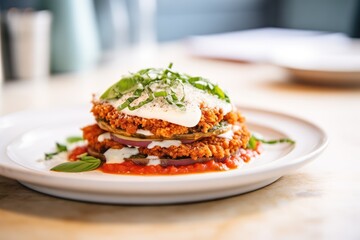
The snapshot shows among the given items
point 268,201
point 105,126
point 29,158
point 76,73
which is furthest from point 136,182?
point 76,73

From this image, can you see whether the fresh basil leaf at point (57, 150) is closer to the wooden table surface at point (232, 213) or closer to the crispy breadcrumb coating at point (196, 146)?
the crispy breadcrumb coating at point (196, 146)

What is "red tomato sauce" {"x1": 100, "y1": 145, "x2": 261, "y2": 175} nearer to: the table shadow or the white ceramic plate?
the white ceramic plate

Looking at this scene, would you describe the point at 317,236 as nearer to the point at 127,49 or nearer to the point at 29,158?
the point at 29,158

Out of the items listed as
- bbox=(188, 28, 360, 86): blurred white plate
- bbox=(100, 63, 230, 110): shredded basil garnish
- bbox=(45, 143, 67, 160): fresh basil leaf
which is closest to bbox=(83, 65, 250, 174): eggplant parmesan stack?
bbox=(100, 63, 230, 110): shredded basil garnish

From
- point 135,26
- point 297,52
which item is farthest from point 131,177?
point 135,26

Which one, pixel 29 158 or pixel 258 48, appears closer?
pixel 29 158

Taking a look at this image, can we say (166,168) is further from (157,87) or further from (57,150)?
(57,150)

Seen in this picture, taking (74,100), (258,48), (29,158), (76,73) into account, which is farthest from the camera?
(258,48)
